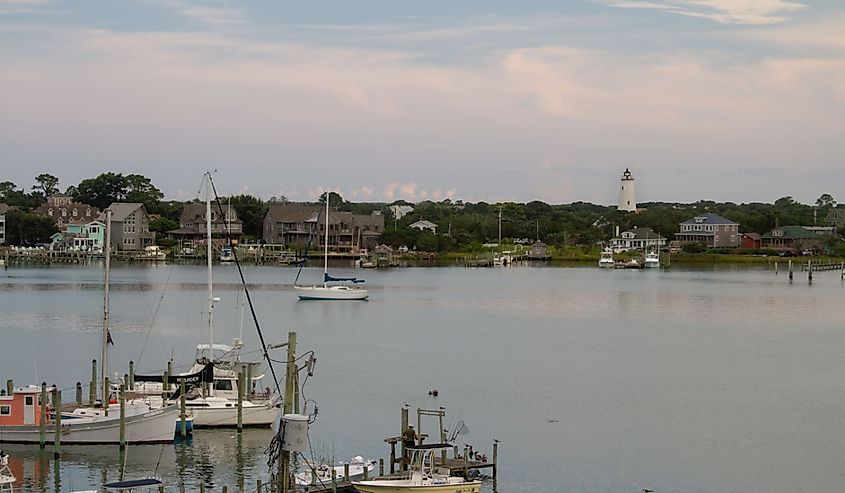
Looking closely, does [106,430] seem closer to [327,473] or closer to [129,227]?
[327,473]

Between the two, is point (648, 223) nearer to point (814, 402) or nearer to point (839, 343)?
point (839, 343)

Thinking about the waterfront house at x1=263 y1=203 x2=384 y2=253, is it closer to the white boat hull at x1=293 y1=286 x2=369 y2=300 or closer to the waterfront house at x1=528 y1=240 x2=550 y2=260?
the waterfront house at x1=528 y1=240 x2=550 y2=260

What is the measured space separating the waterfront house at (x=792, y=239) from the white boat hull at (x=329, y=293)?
93.6 metres

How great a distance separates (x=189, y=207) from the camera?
513ft

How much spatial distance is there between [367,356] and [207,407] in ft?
65.4

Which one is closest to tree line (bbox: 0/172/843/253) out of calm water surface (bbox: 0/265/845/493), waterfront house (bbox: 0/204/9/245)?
waterfront house (bbox: 0/204/9/245)

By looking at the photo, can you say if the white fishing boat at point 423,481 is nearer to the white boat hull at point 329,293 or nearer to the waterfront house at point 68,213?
the white boat hull at point 329,293

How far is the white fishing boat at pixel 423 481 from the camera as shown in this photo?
24578 millimetres

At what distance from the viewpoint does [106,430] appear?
98.2ft

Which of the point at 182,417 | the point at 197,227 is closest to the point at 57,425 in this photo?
the point at 182,417

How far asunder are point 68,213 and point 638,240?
77.0 m

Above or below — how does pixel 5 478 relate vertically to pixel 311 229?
below

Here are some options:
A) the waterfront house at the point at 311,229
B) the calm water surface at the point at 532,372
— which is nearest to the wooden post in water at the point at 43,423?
the calm water surface at the point at 532,372

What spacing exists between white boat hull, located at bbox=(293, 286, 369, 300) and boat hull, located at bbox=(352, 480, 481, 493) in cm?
5921
